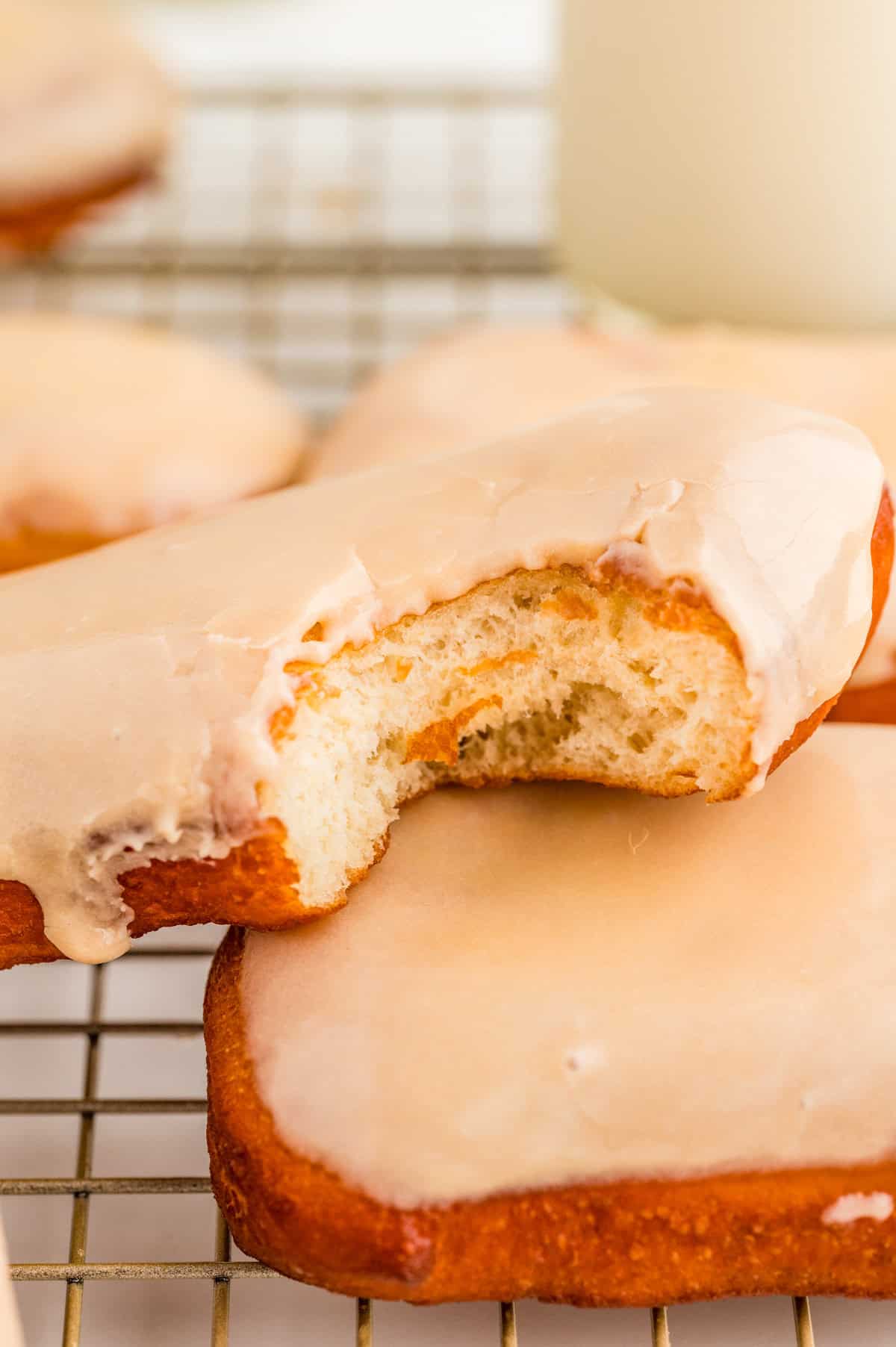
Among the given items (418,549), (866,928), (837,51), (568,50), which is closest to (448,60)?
(568,50)

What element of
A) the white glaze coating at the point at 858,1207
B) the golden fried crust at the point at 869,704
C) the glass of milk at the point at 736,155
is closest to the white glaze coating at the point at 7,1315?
the white glaze coating at the point at 858,1207

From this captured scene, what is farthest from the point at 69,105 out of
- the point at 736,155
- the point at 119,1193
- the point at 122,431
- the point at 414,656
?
the point at 119,1193

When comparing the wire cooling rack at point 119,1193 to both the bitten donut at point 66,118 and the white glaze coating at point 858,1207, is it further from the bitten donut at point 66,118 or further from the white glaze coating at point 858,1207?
the bitten donut at point 66,118

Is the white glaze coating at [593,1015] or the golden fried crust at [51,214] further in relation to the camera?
the golden fried crust at [51,214]

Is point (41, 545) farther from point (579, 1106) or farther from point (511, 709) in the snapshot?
point (579, 1106)

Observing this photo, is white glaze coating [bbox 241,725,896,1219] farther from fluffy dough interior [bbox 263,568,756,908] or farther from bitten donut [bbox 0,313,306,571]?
bitten donut [bbox 0,313,306,571]

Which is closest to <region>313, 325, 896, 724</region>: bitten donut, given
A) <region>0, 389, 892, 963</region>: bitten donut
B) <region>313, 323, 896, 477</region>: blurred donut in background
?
<region>313, 323, 896, 477</region>: blurred donut in background
